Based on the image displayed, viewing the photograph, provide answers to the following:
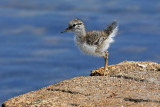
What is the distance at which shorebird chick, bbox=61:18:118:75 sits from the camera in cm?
764

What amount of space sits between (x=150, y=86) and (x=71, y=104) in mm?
1292

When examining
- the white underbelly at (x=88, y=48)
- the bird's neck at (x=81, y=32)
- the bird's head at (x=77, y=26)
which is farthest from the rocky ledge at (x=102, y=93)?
the bird's head at (x=77, y=26)

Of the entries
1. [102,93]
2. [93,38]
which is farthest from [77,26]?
[102,93]

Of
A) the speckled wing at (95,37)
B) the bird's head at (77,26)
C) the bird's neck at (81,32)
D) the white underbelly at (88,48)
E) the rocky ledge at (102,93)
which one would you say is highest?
the bird's head at (77,26)

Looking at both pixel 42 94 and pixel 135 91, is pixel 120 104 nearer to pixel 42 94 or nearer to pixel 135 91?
pixel 135 91

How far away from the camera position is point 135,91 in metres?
5.27

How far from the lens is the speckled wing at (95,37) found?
7625 millimetres

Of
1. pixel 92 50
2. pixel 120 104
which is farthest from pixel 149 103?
pixel 92 50

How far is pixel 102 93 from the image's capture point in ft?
17.3

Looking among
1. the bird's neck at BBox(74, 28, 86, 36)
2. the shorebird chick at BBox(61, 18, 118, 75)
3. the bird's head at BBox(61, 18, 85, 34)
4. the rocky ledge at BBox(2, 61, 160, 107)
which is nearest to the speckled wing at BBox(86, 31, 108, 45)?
the shorebird chick at BBox(61, 18, 118, 75)

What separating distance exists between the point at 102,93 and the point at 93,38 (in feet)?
8.28

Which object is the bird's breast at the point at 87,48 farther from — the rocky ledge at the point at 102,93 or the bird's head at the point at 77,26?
the rocky ledge at the point at 102,93

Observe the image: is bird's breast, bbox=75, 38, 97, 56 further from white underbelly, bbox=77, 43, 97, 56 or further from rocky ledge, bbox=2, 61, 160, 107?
rocky ledge, bbox=2, 61, 160, 107

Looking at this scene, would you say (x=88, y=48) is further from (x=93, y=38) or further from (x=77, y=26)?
(x=77, y=26)
